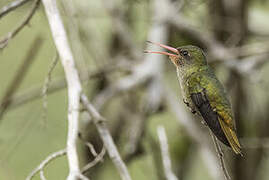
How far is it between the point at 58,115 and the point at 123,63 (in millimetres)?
1076

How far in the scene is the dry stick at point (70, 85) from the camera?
1.68m

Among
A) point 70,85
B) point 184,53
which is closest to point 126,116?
point 184,53

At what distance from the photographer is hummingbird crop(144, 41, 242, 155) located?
227 cm

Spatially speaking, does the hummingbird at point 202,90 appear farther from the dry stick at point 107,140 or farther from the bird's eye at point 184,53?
the dry stick at point 107,140

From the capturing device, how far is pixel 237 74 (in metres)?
4.24

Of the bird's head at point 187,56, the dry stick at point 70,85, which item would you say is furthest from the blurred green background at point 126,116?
the dry stick at point 70,85

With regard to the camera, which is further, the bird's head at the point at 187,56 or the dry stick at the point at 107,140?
the bird's head at the point at 187,56

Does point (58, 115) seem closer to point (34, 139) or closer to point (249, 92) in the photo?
point (34, 139)

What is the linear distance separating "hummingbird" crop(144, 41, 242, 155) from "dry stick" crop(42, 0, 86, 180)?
1.62ft

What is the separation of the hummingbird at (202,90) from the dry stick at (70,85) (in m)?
0.49

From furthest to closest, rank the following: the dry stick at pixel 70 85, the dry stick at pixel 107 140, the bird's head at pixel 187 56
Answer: the bird's head at pixel 187 56 < the dry stick at pixel 107 140 < the dry stick at pixel 70 85

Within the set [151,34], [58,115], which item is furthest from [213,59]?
[58,115]

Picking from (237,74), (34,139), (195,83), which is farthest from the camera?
(34,139)

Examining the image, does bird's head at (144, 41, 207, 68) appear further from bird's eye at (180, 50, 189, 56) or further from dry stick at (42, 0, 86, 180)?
dry stick at (42, 0, 86, 180)
